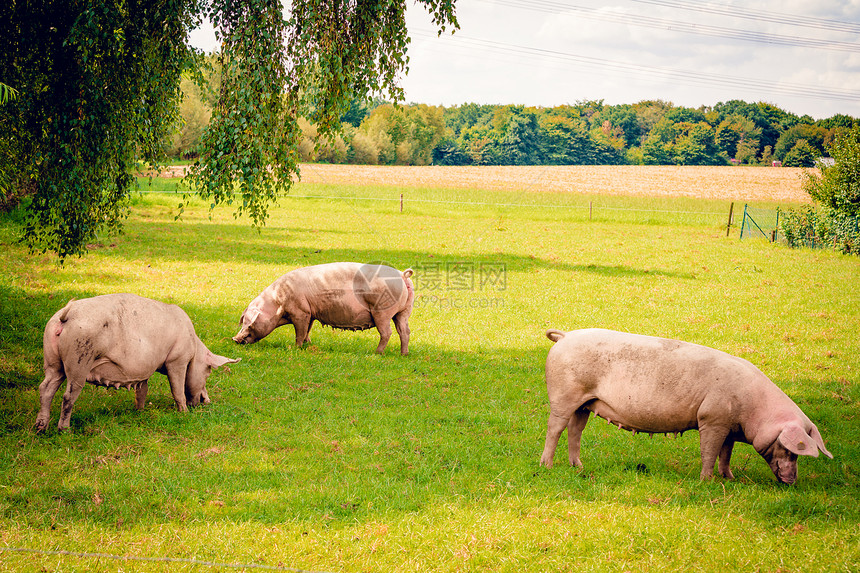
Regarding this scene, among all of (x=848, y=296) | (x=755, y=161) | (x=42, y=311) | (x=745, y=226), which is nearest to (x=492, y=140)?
(x=755, y=161)

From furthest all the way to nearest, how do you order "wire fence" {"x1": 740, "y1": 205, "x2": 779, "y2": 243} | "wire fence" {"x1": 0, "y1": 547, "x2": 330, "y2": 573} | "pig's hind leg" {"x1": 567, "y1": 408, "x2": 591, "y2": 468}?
1. "wire fence" {"x1": 740, "y1": 205, "x2": 779, "y2": 243}
2. "pig's hind leg" {"x1": 567, "y1": 408, "x2": 591, "y2": 468}
3. "wire fence" {"x1": 0, "y1": 547, "x2": 330, "y2": 573}

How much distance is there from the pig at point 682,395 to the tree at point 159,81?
5.20 meters

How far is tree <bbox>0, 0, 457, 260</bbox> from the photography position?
8383mm

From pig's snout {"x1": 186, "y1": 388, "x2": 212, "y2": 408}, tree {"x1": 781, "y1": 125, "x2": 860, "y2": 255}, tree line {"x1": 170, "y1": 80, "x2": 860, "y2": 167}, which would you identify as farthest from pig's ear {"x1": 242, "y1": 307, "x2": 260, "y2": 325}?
tree line {"x1": 170, "y1": 80, "x2": 860, "y2": 167}

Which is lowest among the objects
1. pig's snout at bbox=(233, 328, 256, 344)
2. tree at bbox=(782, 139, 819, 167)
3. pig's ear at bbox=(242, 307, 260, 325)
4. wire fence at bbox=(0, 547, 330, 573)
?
pig's snout at bbox=(233, 328, 256, 344)

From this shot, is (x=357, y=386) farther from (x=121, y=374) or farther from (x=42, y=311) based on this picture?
(x=42, y=311)

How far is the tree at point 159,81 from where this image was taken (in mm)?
8383

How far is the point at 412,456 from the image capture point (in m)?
7.24

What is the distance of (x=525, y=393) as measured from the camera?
9922 mm

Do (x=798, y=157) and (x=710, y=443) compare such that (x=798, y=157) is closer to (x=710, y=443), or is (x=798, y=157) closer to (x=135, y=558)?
(x=710, y=443)

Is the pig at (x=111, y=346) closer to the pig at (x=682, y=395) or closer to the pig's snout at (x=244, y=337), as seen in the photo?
the pig's snout at (x=244, y=337)

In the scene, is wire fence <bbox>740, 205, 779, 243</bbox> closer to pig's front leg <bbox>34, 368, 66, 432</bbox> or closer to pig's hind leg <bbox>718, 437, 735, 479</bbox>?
pig's hind leg <bbox>718, 437, 735, 479</bbox>

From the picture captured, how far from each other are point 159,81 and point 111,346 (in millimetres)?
4443

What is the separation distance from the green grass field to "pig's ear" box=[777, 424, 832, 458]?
60 cm
